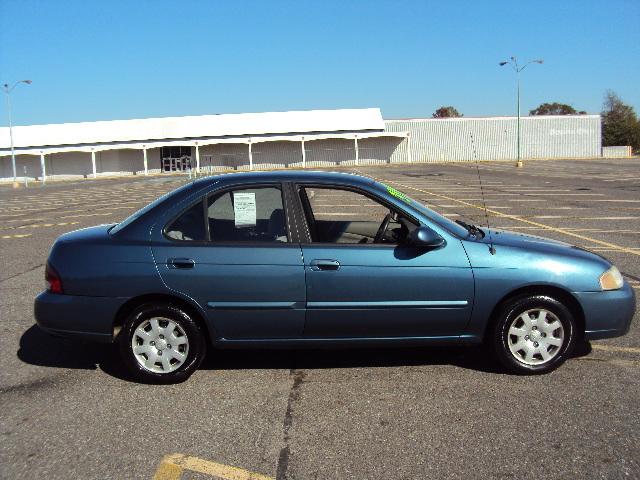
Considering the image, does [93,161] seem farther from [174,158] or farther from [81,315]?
[81,315]

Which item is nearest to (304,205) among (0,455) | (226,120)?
(0,455)

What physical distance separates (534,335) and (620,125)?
96.0m

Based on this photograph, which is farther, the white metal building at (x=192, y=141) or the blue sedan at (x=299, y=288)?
the white metal building at (x=192, y=141)

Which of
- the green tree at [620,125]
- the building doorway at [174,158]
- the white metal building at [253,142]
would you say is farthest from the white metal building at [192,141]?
the green tree at [620,125]

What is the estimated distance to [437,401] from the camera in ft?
12.7

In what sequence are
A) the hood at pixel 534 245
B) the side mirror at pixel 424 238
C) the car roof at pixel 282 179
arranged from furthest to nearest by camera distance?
the car roof at pixel 282 179
the hood at pixel 534 245
the side mirror at pixel 424 238

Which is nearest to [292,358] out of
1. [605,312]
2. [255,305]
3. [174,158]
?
[255,305]

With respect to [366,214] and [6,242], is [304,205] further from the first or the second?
[6,242]

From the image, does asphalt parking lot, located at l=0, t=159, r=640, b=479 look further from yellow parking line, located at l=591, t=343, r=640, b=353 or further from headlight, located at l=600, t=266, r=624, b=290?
headlight, located at l=600, t=266, r=624, b=290

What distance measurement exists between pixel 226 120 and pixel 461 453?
6200 cm

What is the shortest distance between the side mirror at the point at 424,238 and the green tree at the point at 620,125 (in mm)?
94999

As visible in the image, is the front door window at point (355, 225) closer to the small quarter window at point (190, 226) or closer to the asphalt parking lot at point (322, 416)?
the small quarter window at point (190, 226)

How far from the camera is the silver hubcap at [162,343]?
13.8ft

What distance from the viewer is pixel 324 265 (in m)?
4.06
